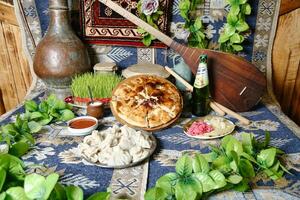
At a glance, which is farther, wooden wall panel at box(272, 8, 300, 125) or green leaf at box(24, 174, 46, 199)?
wooden wall panel at box(272, 8, 300, 125)

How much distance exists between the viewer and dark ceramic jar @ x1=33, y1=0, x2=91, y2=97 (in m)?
1.15

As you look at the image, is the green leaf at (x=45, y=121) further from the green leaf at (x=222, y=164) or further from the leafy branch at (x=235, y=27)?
the leafy branch at (x=235, y=27)

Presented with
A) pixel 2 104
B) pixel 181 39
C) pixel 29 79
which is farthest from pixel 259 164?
pixel 2 104

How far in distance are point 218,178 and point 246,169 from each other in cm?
9

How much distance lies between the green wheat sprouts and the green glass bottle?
0.35 m

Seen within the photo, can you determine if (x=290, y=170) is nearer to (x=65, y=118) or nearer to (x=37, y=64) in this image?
(x=65, y=118)

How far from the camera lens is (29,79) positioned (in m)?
1.66

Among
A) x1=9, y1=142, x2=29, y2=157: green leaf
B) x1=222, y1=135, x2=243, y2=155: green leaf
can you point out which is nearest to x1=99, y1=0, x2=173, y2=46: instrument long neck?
x1=222, y1=135, x2=243, y2=155: green leaf

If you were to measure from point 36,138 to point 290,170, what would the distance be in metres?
0.78

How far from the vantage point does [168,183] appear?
63 centimetres

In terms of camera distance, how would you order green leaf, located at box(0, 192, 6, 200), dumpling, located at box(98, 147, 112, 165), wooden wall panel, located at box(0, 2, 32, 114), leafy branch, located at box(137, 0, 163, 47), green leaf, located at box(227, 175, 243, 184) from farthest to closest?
1. wooden wall panel, located at box(0, 2, 32, 114)
2. leafy branch, located at box(137, 0, 163, 47)
3. dumpling, located at box(98, 147, 112, 165)
4. green leaf, located at box(227, 175, 243, 184)
5. green leaf, located at box(0, 192, 6, 200)

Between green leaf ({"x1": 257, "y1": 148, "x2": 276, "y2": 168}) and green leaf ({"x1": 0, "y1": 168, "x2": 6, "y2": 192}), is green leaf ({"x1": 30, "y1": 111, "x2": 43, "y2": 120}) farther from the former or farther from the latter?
green leaf ({"x1": 257, "y1": 148, "x2": 276, "y2": 168})

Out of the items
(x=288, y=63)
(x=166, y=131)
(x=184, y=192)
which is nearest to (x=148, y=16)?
(x=166, y=131)

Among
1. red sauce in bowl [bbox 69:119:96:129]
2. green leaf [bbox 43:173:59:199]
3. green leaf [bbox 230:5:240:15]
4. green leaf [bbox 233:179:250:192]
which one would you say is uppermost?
green leaf [bbox 230:5:240:15]
